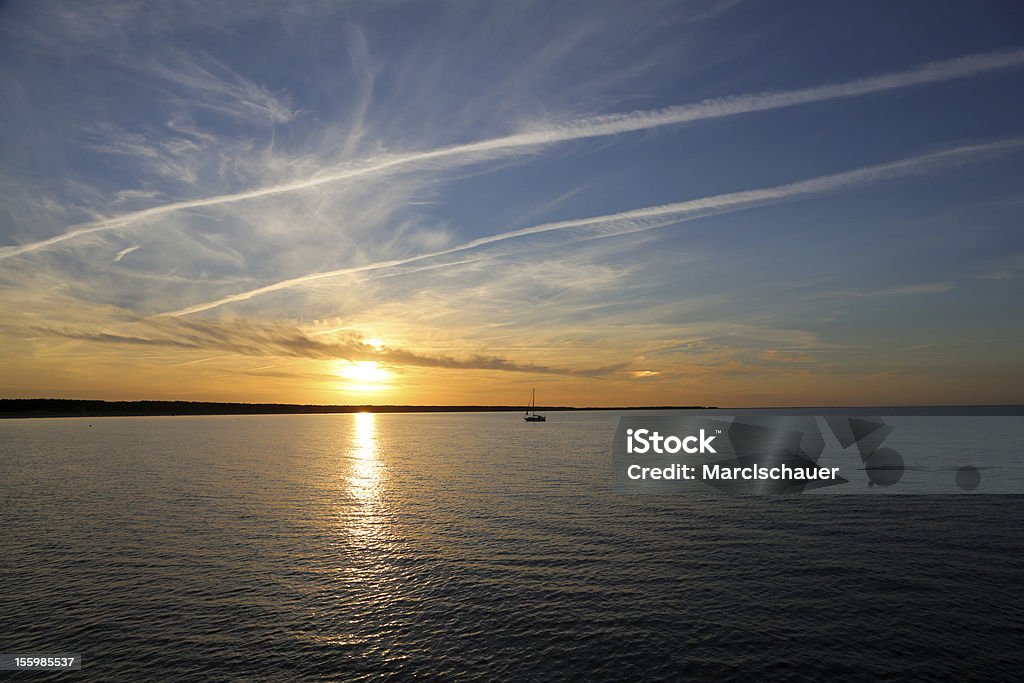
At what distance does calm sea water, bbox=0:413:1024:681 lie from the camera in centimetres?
2856

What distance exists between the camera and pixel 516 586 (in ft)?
128

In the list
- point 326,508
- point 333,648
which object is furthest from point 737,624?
point 326,508

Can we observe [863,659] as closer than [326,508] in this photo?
Yes

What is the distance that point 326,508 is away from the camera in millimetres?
70438

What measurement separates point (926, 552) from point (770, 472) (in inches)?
2288

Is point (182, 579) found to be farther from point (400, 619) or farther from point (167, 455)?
point (167, 455)

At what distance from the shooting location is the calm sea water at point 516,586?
28.6m

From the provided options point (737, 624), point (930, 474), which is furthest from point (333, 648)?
point (930, 474)

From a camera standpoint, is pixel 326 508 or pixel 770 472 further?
pixel 770 472

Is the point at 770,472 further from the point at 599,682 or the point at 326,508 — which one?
the point at 599,682

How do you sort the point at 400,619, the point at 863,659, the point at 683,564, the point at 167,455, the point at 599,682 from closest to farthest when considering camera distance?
the point at 599,682 < the point at 863,659 < the point at 400,619 < the point at 683,564 < the point at 167,455

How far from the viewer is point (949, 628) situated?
31.7m

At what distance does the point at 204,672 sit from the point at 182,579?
15.8 metres

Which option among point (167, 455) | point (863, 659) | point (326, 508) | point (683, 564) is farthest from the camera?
point (167, 455)
